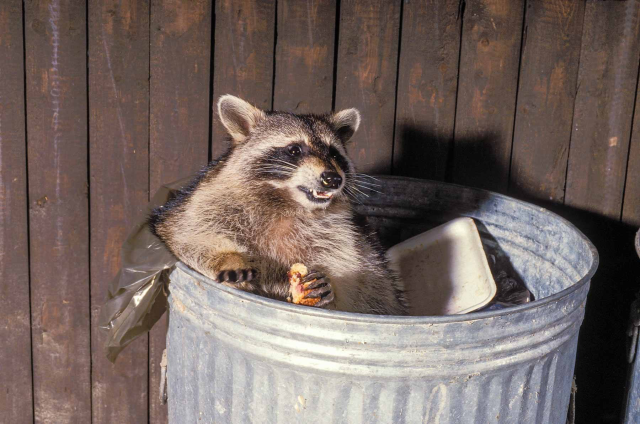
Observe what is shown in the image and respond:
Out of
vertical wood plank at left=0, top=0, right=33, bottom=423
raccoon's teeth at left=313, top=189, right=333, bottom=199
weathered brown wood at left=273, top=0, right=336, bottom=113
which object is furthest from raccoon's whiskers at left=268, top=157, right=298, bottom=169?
vertical wood plank at left=0, top=0, right=33, bottom=423

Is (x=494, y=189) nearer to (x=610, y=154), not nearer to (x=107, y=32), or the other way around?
(x=610, y=154)

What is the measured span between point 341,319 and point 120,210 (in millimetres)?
1412

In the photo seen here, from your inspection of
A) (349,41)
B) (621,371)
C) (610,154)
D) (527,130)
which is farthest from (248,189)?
(621,371)

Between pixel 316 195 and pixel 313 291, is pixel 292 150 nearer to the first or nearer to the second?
pixel 316 195

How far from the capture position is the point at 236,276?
68.6 inches

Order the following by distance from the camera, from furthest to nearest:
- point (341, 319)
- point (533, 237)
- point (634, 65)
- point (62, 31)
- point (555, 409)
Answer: point (634, 65), point (62, 31), point (533, 237), point (555, 409), point (341, 319)

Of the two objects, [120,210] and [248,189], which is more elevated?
[248,189]

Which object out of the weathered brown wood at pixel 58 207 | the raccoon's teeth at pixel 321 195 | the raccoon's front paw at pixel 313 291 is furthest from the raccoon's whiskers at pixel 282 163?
the weathered brown wood at pixel 58 207

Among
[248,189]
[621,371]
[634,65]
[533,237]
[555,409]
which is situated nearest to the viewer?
[555,409]

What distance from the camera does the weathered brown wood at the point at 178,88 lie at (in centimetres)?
240

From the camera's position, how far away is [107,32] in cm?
238

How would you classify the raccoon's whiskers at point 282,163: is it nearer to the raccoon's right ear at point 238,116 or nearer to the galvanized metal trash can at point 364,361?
the raccoon's right ear at point 238,116

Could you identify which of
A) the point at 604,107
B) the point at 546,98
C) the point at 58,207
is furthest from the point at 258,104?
the point at 604,107

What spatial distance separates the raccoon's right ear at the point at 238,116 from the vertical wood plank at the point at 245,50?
0.20 meters
